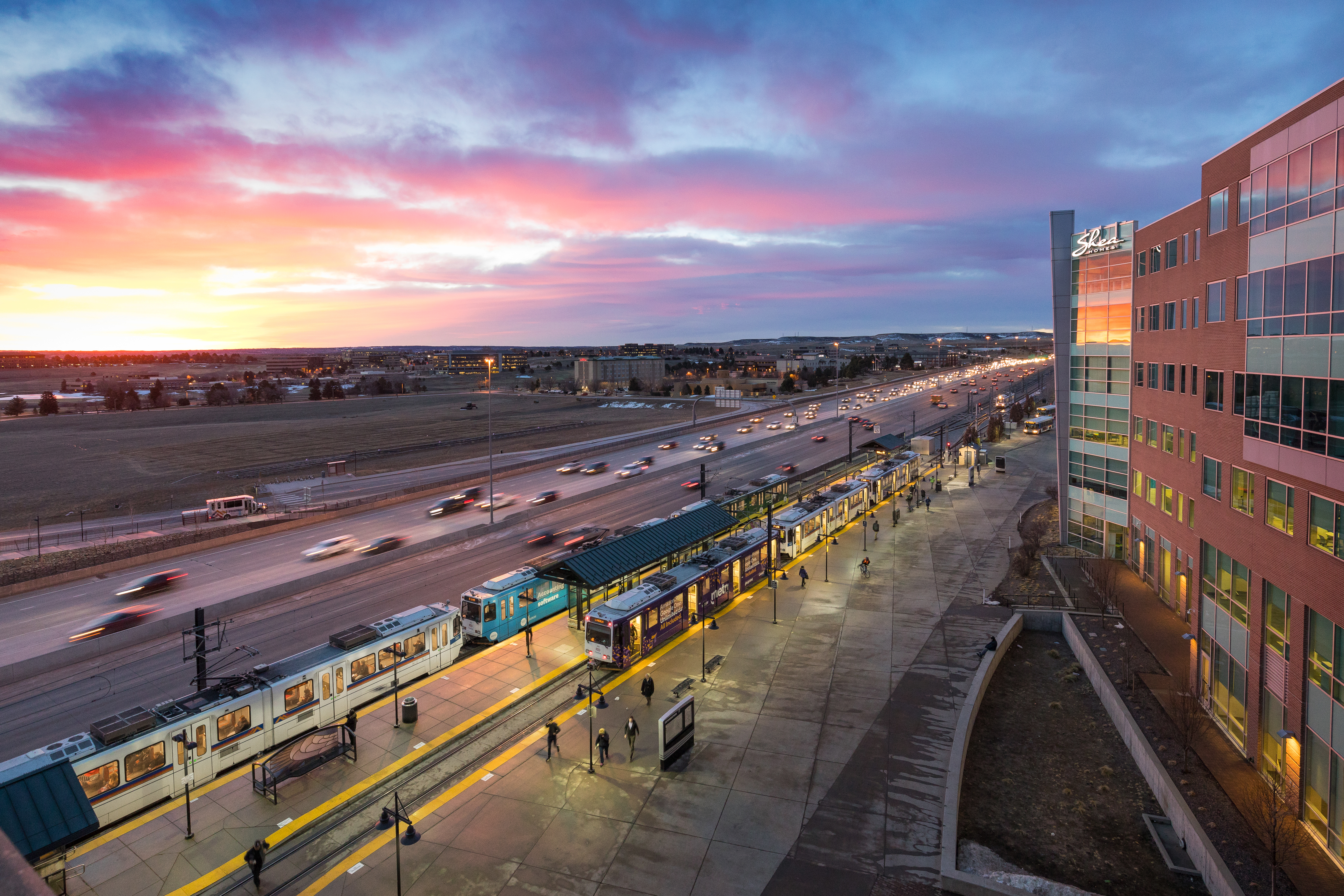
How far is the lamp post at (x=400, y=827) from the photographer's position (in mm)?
15422

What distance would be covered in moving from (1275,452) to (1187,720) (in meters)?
8.87

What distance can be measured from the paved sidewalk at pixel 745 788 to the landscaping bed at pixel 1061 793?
1.42 meters

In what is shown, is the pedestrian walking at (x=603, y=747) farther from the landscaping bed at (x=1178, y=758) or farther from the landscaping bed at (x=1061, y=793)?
the landscaping bed at (x=1178, y=758)

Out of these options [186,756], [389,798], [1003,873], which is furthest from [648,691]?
[186,756]

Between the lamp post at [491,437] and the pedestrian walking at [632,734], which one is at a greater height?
the lamp post at [491,437]

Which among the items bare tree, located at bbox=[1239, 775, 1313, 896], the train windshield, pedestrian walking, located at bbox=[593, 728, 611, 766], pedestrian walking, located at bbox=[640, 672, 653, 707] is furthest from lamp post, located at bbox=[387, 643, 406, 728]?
bare tree, located at bbox=[1239, 775, 1313, 896]

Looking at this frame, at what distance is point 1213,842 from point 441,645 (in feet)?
82.8

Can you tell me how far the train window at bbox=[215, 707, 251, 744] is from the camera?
65.3 feet

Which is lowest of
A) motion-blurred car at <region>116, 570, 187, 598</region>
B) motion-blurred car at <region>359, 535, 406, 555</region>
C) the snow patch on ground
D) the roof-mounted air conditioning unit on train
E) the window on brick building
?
the snow patch on ground

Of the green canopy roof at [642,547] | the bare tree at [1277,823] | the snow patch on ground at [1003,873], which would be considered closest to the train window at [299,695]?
the green canopy roof at [642,547]

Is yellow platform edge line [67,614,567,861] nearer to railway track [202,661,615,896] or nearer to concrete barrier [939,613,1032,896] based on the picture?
railway track [202,661,615,896]

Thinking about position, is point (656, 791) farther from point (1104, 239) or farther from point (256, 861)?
point (1104, 239)

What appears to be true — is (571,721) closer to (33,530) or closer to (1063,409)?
(1063,409)

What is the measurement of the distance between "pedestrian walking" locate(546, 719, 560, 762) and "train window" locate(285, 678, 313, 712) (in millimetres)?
8014
